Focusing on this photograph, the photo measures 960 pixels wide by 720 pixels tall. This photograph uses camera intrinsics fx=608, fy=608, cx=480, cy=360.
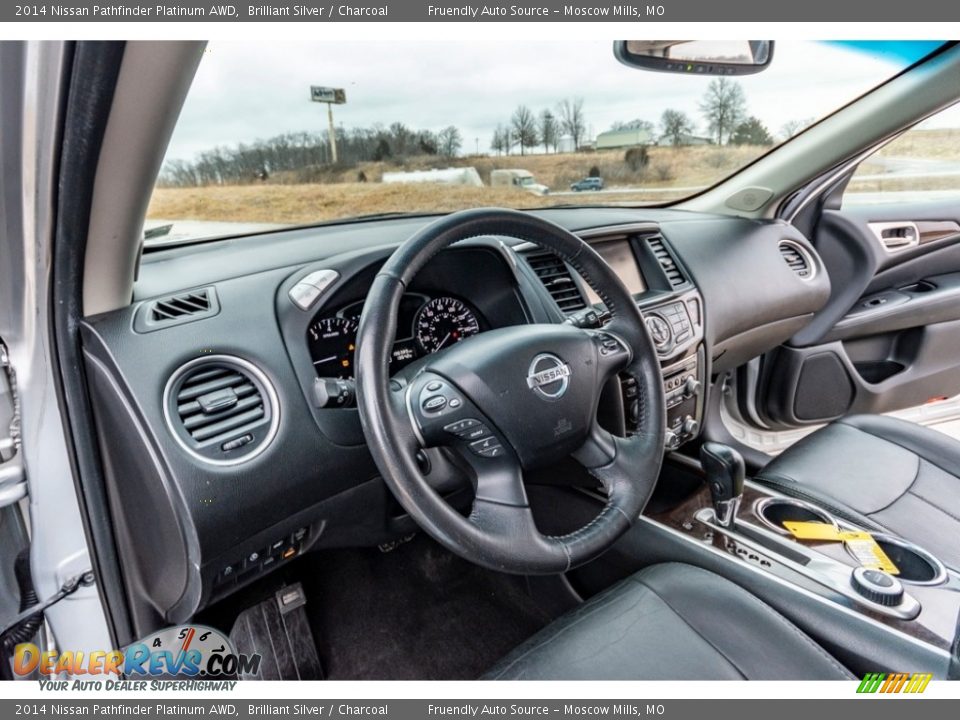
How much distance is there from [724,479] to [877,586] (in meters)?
0.36

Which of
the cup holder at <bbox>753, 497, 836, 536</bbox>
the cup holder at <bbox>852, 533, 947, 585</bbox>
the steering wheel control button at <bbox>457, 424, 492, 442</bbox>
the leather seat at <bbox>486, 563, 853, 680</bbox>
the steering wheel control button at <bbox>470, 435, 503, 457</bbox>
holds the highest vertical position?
the steering wheel control button at <bbox>457, 424, 492, 442</bbox>

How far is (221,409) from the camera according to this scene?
3.78 ft

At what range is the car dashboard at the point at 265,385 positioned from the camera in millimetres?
1104

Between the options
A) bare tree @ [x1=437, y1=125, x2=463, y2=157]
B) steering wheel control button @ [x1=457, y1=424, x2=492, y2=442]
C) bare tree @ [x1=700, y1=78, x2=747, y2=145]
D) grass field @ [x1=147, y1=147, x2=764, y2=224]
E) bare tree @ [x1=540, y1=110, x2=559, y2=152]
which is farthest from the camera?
bare tree @ [x1=700, y1=78, x2=747, y2=145]

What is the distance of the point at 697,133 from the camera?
2145 millimetres

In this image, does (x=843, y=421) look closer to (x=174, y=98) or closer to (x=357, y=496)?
(x=357, y=496)

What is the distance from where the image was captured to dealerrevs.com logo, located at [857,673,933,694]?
1062mm

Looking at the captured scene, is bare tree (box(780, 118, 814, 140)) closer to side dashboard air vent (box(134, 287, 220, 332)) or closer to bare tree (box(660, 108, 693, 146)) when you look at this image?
bare tree (box(660, 108, 693, 146))

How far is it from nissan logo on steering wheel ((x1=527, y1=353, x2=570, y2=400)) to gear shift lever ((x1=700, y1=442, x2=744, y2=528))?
0.52 meters

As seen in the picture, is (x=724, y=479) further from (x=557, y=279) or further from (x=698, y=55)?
(x=698, y=55)

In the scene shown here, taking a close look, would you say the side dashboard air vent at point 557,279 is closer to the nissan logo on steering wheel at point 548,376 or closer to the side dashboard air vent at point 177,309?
the nissan logo on steering wheel at point 548,376

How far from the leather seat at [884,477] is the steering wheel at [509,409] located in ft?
2.14

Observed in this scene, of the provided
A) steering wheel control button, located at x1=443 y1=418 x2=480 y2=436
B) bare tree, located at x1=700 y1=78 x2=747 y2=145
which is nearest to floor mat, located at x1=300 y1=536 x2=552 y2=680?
steering wheel control button, located at x1=443 y1=418 x2=480 y2=436

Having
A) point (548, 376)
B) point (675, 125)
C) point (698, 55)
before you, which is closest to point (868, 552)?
point (548, 376)
